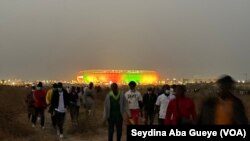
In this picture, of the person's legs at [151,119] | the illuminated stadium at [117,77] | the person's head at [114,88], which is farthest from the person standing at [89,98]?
the illuminated stadium at [117,77]

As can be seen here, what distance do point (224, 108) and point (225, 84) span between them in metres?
0.38

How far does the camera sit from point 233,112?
7781mm

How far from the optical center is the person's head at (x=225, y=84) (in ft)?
26.1

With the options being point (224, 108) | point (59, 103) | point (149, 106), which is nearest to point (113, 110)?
point (59, 103)

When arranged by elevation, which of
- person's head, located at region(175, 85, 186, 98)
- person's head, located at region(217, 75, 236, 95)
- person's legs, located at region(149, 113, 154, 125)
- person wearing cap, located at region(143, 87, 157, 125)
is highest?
person's head, located at region(217, 75, 236, 95)

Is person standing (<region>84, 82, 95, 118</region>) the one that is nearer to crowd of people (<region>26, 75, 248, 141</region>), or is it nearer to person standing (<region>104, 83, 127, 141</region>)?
crowd of people (<region>26, 75, 248, 141</region>)

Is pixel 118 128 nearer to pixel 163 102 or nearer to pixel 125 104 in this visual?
pixel 125 104

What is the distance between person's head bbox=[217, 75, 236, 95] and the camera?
313 inches

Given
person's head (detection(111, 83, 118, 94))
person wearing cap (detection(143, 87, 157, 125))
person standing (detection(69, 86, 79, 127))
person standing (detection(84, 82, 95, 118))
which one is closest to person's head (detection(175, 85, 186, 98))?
person's head (detection(111, 83, 118, 94))

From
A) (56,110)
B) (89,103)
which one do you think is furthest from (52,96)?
(89,103)

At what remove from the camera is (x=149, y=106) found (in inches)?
795

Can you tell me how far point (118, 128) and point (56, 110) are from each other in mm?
3813

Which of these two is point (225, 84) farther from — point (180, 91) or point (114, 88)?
point (114, 88)

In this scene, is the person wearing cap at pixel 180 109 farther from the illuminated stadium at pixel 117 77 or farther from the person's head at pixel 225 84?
the illuminated stadium at pixel 117 77
